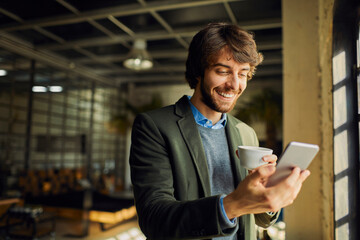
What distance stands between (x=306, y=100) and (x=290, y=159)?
2333 mm

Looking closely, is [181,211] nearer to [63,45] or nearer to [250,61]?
[250,61]

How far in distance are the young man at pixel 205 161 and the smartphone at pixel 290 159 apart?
20mm

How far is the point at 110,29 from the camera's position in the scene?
19.8ft

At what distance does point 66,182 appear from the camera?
8.09m

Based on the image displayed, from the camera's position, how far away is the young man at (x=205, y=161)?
819 mm

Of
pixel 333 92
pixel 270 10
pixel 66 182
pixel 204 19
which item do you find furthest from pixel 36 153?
pixel 333 92

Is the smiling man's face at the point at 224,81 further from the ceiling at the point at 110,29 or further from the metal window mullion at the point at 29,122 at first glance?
the metal window mullion at the point at 29,122

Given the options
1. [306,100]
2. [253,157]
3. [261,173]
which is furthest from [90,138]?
[261,173]

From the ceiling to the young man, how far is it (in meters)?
2.48

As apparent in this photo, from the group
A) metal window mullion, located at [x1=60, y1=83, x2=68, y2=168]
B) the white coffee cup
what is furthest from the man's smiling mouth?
metal window mullion, located at [x1=60, y1=83, x2=68, y2=168]

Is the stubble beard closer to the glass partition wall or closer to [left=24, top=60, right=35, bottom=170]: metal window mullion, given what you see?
the glass partition wall

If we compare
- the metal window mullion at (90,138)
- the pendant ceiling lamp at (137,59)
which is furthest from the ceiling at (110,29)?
the metal window mullion at (90,138)

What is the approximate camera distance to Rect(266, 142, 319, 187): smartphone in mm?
740

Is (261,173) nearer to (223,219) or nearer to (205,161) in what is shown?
(223,219)
